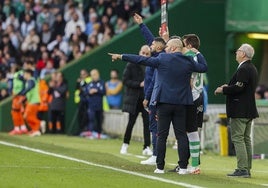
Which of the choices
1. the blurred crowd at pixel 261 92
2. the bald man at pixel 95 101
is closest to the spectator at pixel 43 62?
the bald man at pixel 95 101

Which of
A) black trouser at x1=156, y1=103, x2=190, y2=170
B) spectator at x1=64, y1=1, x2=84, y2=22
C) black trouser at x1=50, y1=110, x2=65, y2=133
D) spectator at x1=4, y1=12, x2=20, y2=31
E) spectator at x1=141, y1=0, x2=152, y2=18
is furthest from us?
spectator at x1=4, y1=12, x2=20, y2=31

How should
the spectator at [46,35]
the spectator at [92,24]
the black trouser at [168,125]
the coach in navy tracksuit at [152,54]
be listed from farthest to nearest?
the spectator at [46,35], the spectator at [92,24], the coach in navy tracksuit at [152,54], the black trouser at [168,125]

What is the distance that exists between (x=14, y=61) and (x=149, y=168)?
14921 millimetres

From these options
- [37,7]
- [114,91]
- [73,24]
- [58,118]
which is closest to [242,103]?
[114,91]

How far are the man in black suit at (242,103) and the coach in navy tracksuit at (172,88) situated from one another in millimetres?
651

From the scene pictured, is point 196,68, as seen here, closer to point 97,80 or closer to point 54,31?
point 97,80

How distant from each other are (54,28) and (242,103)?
16.0m

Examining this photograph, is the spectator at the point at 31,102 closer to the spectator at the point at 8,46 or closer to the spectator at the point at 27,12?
the spectator at the point at 8,46

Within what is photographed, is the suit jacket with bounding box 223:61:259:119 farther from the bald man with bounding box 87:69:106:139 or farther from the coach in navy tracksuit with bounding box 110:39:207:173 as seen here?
the bald man with bounding box 87:69:106:139

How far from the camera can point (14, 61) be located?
1169 inches

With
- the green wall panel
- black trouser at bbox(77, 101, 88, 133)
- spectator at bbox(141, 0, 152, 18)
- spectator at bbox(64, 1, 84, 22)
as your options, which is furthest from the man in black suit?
spectator at bbox(64, 1, 84, 22)

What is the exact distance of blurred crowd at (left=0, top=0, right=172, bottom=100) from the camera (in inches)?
1117

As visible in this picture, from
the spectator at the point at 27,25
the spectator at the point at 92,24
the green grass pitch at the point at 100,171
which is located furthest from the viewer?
the spectator at the point at 27,25

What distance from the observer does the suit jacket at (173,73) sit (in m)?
14.2
